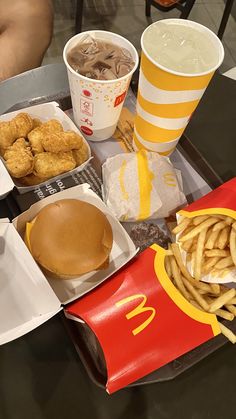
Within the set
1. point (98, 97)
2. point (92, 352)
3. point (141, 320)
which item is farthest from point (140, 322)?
point (98, 97)

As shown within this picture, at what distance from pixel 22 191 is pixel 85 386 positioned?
0.53m

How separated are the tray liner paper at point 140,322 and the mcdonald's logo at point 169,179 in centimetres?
27

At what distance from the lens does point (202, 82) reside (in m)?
1.01

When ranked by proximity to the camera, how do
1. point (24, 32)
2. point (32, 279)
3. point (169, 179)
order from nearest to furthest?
point (32, 279) < point (169, 179) < point (24, 32)

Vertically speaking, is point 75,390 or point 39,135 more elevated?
point 39,135

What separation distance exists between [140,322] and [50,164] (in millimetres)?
487

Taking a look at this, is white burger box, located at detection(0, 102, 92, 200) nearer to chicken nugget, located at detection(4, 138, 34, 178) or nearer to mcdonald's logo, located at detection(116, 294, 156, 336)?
chicken nugget, located at detection(4, 138, 34, 178)

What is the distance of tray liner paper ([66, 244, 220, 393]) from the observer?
888mm

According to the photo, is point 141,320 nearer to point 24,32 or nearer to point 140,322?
point 140,322

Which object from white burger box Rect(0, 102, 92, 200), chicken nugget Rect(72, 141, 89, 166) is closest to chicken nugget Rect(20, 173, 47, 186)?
white burger box Rect(0, 102, 92, 200)

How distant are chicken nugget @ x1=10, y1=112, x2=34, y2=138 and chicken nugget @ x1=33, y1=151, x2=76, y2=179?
8cm

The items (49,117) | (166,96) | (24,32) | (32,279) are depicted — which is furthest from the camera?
(24,32)

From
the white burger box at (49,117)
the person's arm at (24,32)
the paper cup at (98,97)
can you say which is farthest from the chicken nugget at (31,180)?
the person's arm at (24,32)

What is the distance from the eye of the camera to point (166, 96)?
1.05 m
